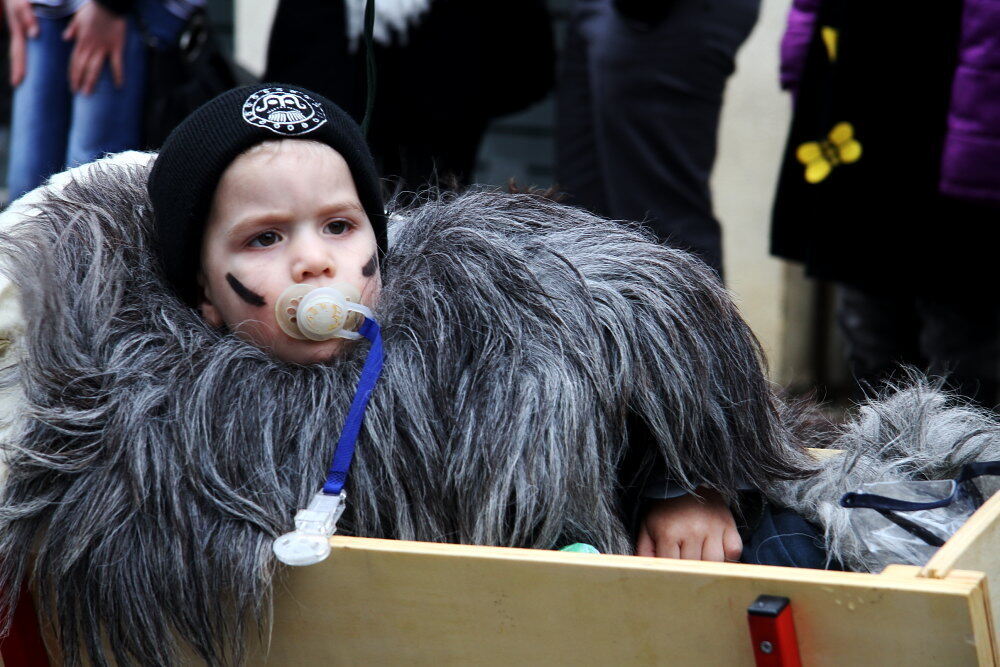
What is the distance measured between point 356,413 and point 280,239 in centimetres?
26

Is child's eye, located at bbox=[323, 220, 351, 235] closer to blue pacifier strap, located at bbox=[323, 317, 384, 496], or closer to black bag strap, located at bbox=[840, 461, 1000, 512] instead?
blue pacifier strap, located at bbox=[323, 317, 384, 496]

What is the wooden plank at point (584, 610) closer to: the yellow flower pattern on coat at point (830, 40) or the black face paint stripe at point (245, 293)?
the black face paint stripe at point (245, 293)

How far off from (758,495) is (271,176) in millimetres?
727

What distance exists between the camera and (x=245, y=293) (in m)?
1.50

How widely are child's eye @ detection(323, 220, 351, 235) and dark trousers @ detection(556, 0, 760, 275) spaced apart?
105 centimetres

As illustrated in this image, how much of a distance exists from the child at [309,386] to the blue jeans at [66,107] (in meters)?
1.21

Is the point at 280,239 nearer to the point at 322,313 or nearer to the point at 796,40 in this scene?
the point at 322,313

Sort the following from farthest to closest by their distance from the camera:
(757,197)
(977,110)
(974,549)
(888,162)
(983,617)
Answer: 1. (757,197)
2. (888,162)
3. (977,110)
4. (974,549)
5. (983,617)

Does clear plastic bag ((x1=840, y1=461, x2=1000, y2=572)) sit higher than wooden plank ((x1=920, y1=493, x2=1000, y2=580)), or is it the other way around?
wooden plank ((x1=920, y1=493, x2=1000, y2=580))

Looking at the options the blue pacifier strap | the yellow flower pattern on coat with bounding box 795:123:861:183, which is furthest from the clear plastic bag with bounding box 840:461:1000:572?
the yellow flower pattern on coat with bounding box 795:123:861:183

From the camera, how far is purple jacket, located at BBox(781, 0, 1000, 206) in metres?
2.13

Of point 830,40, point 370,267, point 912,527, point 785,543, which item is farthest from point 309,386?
point 830,40

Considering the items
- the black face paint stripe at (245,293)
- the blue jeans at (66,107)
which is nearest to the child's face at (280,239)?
Result: the black face paint stripe at (245,293)

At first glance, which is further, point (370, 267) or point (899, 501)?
point (370, 267)
